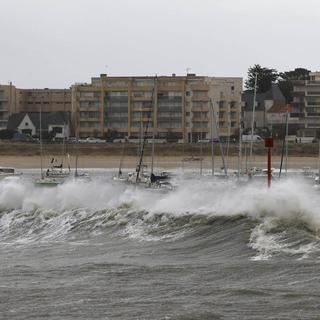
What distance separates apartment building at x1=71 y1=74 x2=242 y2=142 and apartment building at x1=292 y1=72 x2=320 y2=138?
9.51 meters

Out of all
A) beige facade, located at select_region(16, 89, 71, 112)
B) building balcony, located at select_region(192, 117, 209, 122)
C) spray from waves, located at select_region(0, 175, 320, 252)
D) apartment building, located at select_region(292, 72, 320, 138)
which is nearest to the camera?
spray from waves, located at select_region(0, 175, 320, 252)

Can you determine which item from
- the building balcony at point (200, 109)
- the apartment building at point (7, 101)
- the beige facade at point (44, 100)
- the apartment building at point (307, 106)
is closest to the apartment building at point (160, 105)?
the building balcony at point (200, 109)

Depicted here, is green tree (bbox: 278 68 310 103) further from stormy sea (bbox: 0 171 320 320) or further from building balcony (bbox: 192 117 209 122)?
stormy sea (bbox: 0 171 320 320)

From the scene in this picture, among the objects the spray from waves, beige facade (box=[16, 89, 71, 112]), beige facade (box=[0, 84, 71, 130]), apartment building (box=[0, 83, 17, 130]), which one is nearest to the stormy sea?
the spray from waves

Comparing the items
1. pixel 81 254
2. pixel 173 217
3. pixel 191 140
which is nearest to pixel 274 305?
pixel 81 254

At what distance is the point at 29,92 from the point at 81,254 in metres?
123

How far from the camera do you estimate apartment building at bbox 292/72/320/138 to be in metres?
123

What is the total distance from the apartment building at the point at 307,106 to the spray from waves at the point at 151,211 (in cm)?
9185

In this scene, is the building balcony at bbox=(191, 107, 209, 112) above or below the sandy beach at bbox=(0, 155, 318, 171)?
above

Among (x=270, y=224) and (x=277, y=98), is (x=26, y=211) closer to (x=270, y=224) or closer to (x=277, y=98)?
(x=270, y=224)

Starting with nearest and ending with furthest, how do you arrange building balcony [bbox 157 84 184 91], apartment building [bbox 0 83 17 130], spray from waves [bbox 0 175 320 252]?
spray from waves [bbox 0 175 320 252]
building balcony [bbox 157 84 184 91]
apartment building [bbox 0 83 17 130]

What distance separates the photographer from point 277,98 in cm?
13212

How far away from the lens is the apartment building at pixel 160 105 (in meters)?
122

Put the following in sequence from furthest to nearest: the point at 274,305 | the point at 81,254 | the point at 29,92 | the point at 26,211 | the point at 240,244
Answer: the point at 29,92 → the point at 26,211 → the point at 81,254 → the point at 240,244 → the point at 274,305
